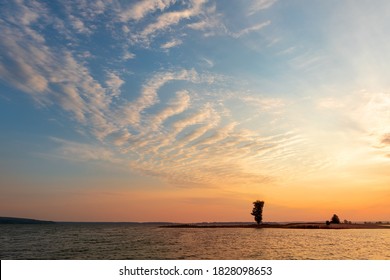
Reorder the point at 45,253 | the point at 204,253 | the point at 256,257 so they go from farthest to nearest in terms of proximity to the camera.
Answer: the point at 45,253 → the point at 204,253 → the point at 256,257

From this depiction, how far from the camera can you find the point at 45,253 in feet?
236

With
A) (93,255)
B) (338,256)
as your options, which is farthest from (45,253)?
(338,256)

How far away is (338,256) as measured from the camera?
59.3m
